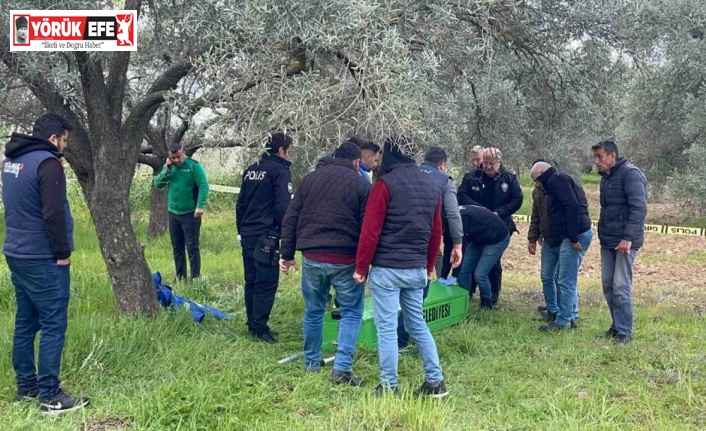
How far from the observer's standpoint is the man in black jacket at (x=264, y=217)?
5.87m

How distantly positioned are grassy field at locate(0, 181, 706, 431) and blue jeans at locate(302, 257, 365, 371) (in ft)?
0.71

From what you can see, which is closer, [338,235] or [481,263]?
[338,235]

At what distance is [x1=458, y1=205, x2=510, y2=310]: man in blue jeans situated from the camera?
714 cm

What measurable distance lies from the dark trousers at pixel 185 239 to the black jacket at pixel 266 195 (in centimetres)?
251

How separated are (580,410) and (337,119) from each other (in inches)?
95.7

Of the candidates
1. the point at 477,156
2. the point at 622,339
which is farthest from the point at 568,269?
the point at 477,156

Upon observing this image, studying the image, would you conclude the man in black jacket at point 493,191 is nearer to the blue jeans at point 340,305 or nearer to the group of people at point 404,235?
the group of people at point 404,235

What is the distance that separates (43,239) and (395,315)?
2333mm

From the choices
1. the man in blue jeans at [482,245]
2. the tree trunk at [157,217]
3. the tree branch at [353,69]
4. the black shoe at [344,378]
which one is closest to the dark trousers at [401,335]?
the black shoe at [344,378]

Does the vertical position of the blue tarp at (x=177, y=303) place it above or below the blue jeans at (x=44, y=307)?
below

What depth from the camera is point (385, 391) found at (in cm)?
459

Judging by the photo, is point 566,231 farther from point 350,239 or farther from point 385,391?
point 385,391

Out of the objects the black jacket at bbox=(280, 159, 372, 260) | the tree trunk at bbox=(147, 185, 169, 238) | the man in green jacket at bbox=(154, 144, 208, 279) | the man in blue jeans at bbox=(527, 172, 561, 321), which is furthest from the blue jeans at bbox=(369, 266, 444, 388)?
the tree trunk at bbox=(147, 185, 169, 238)

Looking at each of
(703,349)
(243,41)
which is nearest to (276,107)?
(243,41)
